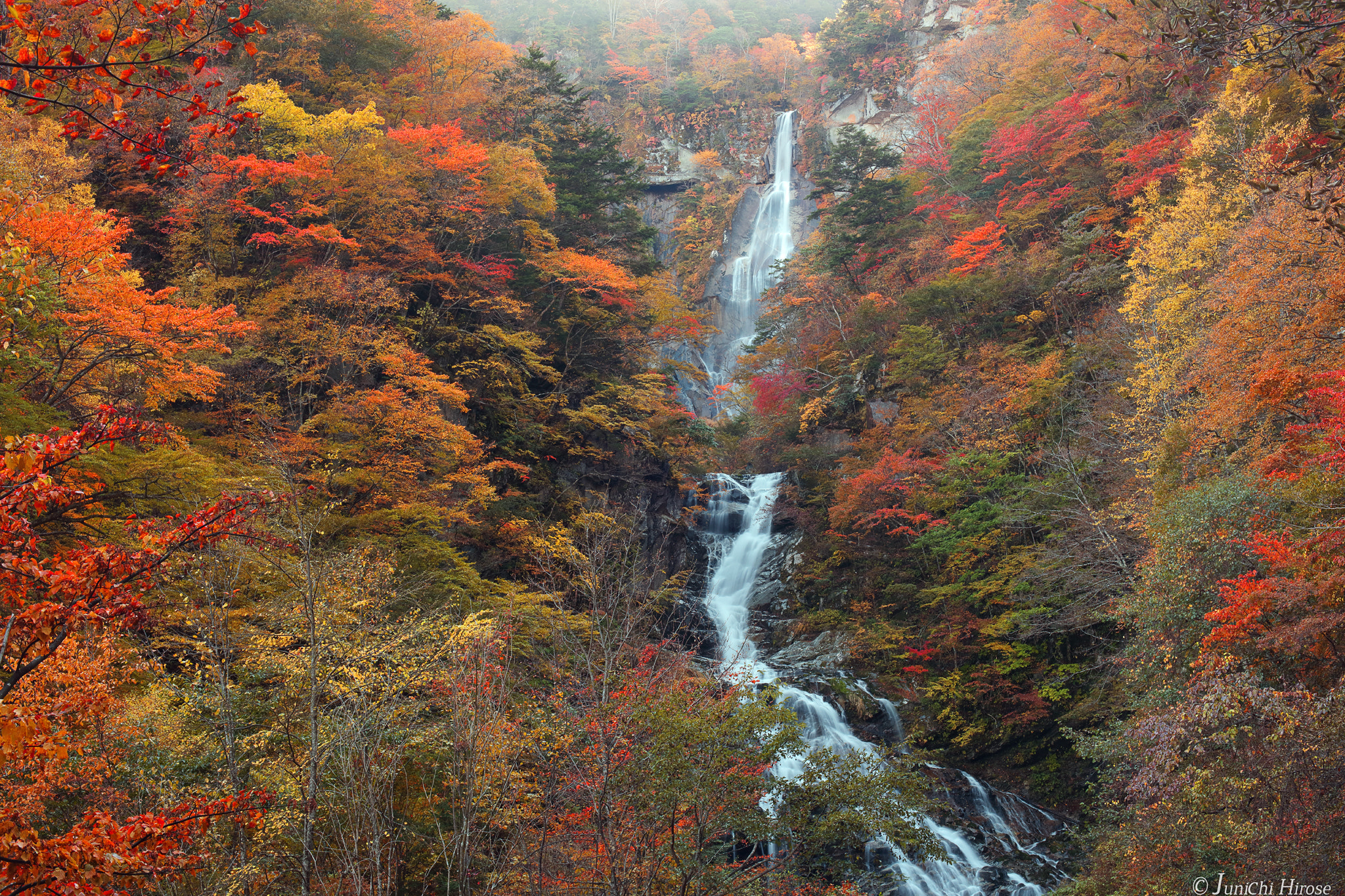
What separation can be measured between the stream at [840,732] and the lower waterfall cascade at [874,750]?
0.02 meters

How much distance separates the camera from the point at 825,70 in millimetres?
42062

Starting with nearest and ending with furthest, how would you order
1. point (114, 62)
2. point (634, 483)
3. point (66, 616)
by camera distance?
1. point (114, 62)
2. point (66, 616)
3. point (634, 483)

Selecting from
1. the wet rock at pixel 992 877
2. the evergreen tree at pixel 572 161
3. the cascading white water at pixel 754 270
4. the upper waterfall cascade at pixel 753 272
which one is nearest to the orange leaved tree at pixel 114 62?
the wet rock at pixel 992 877

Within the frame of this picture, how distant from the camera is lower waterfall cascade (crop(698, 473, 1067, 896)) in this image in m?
11.6

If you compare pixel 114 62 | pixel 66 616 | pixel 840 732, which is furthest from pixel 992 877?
pixel 114 62

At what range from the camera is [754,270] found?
40.5m

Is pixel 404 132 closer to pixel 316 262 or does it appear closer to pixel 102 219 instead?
pixel 316 262

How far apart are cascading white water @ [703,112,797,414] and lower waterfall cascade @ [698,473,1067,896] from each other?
14.8 metres

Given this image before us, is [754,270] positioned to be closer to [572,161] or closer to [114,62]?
[572,161]

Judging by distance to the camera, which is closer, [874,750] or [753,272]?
[874,750]

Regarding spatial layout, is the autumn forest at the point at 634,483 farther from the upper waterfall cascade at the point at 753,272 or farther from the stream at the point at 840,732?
the upper waterfall cascade at the point at 753,272

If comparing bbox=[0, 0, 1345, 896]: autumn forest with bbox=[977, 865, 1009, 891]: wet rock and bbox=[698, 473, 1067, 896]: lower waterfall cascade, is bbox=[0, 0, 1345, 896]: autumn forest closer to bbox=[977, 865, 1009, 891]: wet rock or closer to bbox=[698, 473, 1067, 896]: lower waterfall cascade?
bbox=[698, 473, 1067, 896]: lower waterfall cascade

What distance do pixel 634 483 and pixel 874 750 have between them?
10.7 meters

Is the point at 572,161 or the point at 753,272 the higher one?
the point at 572,161
